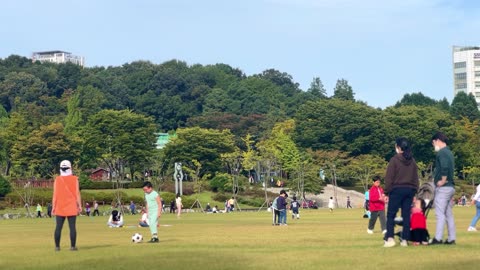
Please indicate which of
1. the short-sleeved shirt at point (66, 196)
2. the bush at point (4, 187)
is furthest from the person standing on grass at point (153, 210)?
the bush at point (4, 187)

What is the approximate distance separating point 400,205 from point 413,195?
0.99 feet

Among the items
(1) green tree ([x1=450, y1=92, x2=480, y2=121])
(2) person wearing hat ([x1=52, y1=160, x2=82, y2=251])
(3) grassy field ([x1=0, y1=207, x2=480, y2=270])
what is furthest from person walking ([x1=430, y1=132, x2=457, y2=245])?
(1) green tree ([x1=450, y1=92, x2=480, y2=121])

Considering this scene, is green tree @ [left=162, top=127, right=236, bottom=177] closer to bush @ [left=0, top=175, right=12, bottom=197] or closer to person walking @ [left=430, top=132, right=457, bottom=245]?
bush @ [left=0, top=175, right=12, bottom=197]

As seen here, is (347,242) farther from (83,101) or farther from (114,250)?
(83,101)

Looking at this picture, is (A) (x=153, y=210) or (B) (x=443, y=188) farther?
(A) (x=153, y=210)

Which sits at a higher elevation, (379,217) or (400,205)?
(400,205)

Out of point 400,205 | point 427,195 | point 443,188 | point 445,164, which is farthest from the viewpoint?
point 427,195

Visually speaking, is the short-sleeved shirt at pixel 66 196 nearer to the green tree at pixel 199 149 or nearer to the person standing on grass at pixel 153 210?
the person standing on grass at pixel 153 210

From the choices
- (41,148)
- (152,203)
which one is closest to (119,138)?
(41,148)

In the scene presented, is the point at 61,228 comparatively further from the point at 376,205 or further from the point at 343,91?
the point at 343,91

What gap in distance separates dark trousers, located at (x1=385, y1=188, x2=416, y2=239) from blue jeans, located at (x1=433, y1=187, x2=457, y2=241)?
0.81 m

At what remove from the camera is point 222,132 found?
10906cm

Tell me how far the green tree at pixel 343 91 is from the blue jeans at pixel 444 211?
142 metres

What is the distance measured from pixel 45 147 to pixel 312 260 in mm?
84289
